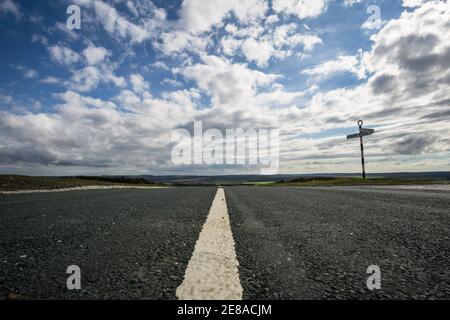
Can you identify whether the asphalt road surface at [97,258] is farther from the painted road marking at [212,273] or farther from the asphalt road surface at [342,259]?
the asphalt road surface at [342,259]

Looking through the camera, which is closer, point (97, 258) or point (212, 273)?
point (212, 273)

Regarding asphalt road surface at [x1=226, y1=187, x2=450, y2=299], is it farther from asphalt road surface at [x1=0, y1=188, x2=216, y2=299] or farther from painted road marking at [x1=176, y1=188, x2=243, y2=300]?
asphalt road surface at [x1=0, y1=188, x2=216, y2=299]

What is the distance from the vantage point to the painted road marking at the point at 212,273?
4.55ft

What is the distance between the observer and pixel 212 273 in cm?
167

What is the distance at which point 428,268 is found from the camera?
1834 mm

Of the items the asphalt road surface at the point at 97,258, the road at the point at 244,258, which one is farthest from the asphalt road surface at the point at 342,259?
the asphalt road surface at the point at 97,258

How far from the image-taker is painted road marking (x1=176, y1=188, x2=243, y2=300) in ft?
4.55

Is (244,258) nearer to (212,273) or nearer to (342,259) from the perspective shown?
(212,273)

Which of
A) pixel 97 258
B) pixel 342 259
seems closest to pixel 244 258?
pixel 342 259

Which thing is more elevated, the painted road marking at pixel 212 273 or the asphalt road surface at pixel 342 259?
the painted road marking at pixel 212 273

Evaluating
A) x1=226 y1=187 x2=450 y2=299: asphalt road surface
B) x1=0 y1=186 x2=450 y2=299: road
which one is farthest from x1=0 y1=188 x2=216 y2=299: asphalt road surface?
x1=226 y1=187 x2=450 y2=299: asphalt road surface
